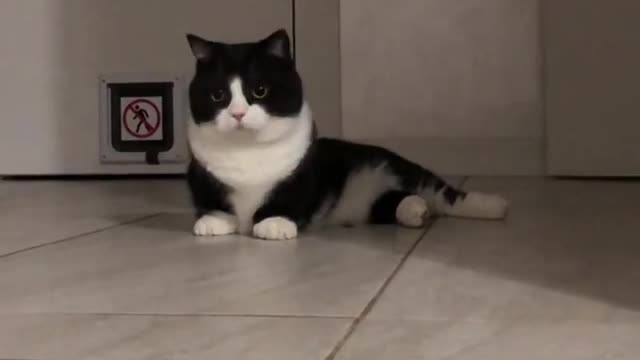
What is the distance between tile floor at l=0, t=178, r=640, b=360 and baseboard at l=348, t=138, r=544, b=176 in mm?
589

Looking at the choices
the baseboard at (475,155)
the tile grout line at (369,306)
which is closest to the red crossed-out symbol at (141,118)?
the baseboard at (475,155)

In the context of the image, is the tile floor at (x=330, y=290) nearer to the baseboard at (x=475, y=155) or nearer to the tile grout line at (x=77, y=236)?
the tile grout line at (x=77, y=236)

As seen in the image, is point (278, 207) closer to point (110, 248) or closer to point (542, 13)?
point (110, 248)

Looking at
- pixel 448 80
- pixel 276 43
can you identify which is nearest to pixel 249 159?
pixel 276 43

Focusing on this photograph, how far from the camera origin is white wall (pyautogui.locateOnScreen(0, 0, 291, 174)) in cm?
227

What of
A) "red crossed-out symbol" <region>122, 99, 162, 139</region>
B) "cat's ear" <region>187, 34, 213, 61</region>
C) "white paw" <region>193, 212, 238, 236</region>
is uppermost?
"cat's ear" <region>187, 34, 213, 61</region>

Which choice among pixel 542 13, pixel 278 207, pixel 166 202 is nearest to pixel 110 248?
pixel 278 207

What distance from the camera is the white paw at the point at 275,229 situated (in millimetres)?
1343

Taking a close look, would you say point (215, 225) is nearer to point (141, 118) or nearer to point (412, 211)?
point (412, 211)

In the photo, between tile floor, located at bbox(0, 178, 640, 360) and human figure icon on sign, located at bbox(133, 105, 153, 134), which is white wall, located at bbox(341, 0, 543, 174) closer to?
human figure icon on sign, located at bbox(133, 105, 153, 134)

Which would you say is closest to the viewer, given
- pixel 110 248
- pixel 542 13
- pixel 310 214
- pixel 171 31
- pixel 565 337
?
pixel 565 337

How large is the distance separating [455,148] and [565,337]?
4.76 feet

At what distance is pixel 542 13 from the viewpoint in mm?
2125

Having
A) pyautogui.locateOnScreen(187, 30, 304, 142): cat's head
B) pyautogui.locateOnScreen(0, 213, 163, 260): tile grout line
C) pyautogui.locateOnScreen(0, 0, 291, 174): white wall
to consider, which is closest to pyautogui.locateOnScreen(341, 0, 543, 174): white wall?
pyautogui.locateOnScreen(0, 0, 291, 174): white wall
